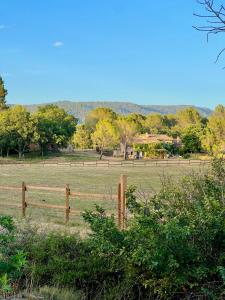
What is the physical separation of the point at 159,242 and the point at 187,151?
114m

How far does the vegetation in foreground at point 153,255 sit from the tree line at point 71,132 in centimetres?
6027

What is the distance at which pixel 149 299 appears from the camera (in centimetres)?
713

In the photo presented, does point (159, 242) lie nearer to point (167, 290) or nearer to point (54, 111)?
point (167, 290)

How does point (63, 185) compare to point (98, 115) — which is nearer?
point (63, 185)

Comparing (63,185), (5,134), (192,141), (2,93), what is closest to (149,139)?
(192,141)

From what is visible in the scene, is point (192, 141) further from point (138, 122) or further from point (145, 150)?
point (138, 122)

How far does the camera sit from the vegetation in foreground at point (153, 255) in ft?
21.0

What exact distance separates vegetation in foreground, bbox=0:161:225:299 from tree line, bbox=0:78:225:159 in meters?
60.3

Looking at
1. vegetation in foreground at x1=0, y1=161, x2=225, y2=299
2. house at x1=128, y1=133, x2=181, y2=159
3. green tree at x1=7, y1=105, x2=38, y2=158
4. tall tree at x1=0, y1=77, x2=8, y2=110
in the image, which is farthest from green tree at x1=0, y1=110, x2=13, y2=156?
vegetation in foreground at x1=0, y1=161, x2=225, y2=299

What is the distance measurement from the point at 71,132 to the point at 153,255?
11392 centimetres

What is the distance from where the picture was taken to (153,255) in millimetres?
6281

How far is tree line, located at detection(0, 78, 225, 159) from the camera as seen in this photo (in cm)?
8962

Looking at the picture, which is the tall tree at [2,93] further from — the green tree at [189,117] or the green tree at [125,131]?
the green tree at [189,117]

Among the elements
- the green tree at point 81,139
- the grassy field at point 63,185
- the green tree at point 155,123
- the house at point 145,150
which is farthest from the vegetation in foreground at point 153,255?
the green tree at point 155,123
